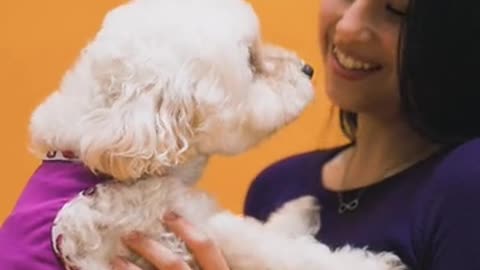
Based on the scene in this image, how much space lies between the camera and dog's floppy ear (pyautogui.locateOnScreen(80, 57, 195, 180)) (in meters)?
1.13

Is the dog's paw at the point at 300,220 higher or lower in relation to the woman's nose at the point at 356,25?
lower

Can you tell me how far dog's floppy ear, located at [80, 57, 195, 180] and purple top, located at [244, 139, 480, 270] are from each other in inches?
10.0

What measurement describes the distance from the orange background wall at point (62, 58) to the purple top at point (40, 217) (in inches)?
33.5

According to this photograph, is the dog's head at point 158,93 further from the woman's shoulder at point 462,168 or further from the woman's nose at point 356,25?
the woman's shoulder at point 462,168

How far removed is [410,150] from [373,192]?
0.29 feet

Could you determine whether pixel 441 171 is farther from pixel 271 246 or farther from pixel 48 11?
pixel 48 11

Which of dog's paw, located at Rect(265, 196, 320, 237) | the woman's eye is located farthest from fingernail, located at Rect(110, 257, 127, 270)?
the woman's eye

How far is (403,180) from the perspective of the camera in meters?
1.26

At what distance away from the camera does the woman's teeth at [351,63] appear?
4.39 feet

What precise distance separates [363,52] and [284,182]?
1.05 feet

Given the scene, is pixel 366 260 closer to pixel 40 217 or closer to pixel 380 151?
pixel 380 151

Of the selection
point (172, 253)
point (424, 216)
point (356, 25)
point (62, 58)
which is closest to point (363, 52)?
point (356, 25)

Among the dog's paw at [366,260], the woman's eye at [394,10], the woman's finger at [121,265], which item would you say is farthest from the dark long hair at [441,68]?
the woman's finger at [121,265]

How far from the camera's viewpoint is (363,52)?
1316 millimetres
